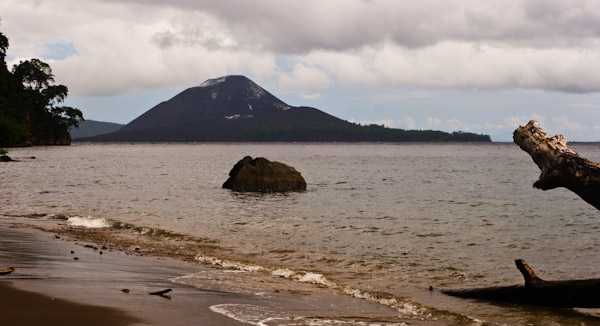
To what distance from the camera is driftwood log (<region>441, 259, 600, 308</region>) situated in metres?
8.82

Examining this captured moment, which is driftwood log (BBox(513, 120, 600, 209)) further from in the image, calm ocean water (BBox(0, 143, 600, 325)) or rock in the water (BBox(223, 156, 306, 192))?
rock in the water (BBox(223, 156, 306, 192))

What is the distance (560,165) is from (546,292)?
2.20 meters

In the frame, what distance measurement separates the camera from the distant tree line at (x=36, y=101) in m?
122

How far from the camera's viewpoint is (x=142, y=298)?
8.93 metres

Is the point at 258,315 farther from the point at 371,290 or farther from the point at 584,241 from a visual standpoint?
the point at 584,241

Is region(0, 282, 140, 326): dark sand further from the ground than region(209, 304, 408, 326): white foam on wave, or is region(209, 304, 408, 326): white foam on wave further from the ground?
region(0, 282, 140, 326): dark sand

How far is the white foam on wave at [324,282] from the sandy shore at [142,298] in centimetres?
33

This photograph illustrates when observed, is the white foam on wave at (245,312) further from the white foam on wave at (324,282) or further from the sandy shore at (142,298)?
the white foam on wave at (324,282)

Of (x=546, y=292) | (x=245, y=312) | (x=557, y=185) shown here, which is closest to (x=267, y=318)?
(x=245, y=312)

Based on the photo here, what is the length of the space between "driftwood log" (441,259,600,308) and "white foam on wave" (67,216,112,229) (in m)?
14.9

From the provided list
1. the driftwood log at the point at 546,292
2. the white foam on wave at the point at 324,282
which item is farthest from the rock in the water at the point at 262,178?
the driftwood log at the point at 546,292

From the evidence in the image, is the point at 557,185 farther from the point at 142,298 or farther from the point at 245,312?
the point at 142,298

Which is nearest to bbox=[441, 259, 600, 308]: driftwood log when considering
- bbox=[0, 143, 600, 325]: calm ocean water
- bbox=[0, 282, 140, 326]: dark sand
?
bbox=[0, 143, 600, 325]: calm ocean water

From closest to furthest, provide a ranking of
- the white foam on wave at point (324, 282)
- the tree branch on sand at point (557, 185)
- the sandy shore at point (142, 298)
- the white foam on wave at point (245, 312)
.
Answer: the sandy shore at point (142, 298) → the white foam on wave at point (245, 312) → the tree branch on sand at point (557, 185) → the white foam on wave at point (324, 282)
